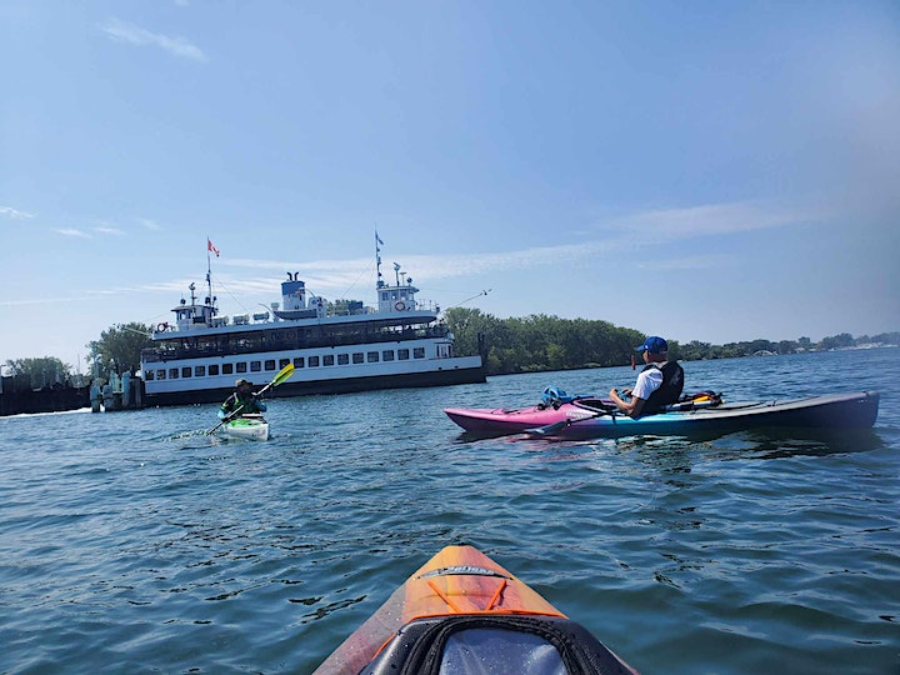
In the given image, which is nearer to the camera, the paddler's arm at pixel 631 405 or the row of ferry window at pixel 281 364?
the paddler's arm at pixel 631 405

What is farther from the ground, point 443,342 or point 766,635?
point 443,342

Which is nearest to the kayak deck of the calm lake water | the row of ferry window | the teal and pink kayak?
the calm lake water

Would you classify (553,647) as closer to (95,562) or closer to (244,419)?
(95,562)

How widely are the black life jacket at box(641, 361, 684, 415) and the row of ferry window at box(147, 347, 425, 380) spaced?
3163 cm

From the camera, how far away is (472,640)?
2.09 meters

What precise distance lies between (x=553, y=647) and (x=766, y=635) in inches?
67.8

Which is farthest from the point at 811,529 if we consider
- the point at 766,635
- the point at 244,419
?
the point at 244,419

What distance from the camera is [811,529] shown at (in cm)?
455

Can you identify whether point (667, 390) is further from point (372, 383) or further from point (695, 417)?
point (372, 383)

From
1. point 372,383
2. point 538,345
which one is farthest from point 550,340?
point 372,383

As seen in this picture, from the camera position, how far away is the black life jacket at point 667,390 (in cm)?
888

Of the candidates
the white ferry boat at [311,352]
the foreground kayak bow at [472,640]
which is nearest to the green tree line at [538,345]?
A: the white ferry boat at [311,352]

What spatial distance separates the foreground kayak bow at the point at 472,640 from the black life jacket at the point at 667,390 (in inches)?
270

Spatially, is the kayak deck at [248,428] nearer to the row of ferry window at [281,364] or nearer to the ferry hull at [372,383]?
the ferry hull at [372,383]
